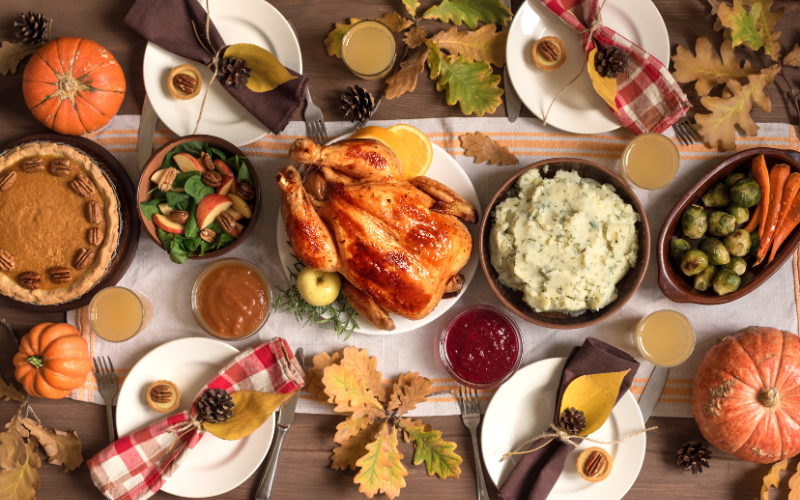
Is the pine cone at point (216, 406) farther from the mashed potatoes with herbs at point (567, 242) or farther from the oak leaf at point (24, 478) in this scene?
the mashed potatoes with herbs at point (567, 242)

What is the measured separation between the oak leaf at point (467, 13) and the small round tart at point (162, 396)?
269cm

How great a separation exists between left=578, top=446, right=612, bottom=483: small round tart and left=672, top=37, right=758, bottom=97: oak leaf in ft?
7.33

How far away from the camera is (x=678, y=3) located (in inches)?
116

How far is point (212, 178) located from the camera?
8.85 ft

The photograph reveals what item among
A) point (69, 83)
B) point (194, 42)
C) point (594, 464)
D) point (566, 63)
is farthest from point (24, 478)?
point (566, 63)

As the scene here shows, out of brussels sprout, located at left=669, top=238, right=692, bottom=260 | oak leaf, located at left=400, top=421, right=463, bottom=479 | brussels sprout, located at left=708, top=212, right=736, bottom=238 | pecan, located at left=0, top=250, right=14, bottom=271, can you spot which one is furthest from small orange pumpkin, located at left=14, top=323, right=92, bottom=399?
brussels sprout, located at left=708, top=212, right=736, bottom=238

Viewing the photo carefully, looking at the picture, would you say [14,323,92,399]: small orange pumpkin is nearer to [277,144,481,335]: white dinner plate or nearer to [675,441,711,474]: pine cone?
[277,144,481,335]: white dinner plate

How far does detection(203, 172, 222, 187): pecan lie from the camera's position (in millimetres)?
2699

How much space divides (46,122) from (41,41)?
1.81 ft

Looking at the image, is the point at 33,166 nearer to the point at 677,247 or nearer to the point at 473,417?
the point at 473,417

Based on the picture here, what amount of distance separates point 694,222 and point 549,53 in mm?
1276

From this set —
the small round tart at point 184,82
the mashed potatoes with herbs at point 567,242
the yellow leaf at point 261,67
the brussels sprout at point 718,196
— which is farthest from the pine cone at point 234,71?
the brussels sprout at point 718,196

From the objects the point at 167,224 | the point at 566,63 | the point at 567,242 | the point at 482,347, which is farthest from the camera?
the point at 566,63

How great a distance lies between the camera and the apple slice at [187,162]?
2715mm
